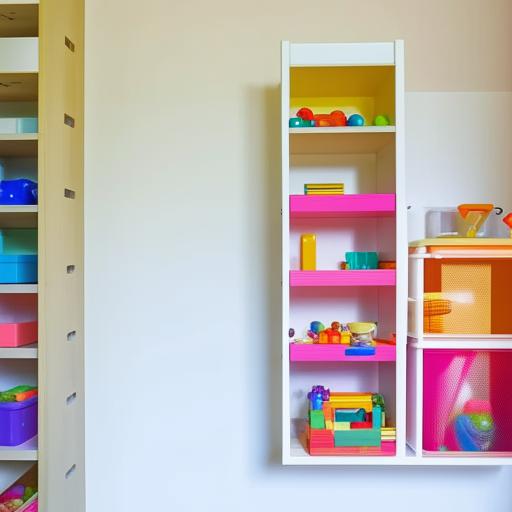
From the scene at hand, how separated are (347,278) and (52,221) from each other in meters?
0.81

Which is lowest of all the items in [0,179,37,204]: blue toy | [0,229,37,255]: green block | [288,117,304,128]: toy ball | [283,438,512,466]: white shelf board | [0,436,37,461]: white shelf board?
[283,438,512,466]: white shelf board

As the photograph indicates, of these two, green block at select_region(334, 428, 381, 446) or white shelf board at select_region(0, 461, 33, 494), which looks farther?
white shelf board at select_region(0, 461, 33, 494)

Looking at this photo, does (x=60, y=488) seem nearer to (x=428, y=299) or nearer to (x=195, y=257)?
(x=195, y=257)

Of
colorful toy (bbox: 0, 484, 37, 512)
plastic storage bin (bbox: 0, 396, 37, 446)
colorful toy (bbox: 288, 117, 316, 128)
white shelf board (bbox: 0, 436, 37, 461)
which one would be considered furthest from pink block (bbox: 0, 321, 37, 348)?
colorful toy (bbox: 288, 117, 316, 128)

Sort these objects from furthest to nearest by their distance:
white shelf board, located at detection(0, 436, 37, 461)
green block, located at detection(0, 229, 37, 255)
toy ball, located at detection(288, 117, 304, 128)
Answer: green block, located at detection(0, 229, 37, 255) → toy ball, located at detection(288, 117, 304, 128) → white shelf board, located at detection(0, 436, 37, 461)

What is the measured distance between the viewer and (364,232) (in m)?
1.79

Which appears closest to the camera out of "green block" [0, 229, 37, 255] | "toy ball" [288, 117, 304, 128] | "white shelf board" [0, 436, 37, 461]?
"white shelf board" [0, 436, 37, 461]

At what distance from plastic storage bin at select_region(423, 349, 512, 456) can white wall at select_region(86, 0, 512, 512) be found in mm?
281

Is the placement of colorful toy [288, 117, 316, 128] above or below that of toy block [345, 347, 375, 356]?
above

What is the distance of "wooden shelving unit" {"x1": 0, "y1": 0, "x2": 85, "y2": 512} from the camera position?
4.88 feet

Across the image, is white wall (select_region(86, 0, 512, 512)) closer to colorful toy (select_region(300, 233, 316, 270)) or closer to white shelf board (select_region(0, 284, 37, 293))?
colorful toy (select_region(300, 233, 316, 270))

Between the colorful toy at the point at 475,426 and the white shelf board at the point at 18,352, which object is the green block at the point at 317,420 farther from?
the white shelf board at the point at 18,352

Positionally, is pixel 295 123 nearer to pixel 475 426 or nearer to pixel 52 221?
pixel 52 221

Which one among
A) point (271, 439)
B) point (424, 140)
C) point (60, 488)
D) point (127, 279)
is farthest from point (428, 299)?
point (60, 488)
